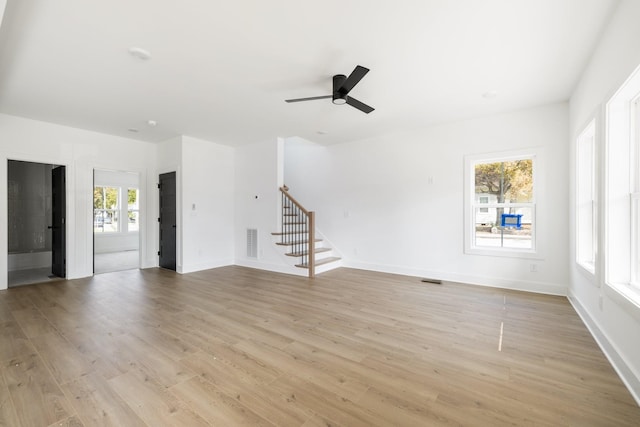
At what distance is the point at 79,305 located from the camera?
3627 mm

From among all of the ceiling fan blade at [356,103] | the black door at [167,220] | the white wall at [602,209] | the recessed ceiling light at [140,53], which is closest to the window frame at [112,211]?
the black door at [167,220]

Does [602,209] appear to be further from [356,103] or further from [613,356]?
[356,103]

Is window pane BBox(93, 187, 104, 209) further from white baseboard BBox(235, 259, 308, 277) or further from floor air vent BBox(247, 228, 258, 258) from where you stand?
floor air vent BBox(247, 228, 258, 258)

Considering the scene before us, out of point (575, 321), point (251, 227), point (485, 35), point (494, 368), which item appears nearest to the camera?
point (494, 368)

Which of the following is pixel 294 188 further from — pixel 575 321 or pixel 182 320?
pixel 575 321

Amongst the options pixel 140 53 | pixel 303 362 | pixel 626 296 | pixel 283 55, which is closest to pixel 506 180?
pixel 626 296

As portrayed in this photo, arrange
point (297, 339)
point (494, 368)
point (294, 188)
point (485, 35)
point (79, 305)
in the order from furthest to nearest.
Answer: point (294, 188)
point (79, 305)
point (297, 339)
point (485, 35)
point (494, 368)

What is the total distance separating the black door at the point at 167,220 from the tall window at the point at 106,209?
12.1ft

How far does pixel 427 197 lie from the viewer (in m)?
5.10

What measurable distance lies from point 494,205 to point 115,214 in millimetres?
10079

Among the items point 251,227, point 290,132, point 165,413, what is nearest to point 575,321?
point 165,413

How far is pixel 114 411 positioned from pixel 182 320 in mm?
1453

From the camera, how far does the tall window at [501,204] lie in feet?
14.2

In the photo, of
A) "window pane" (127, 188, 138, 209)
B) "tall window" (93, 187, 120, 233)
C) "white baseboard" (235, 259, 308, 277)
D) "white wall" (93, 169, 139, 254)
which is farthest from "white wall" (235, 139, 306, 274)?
"tall window" (93, 187, 120, 233)
